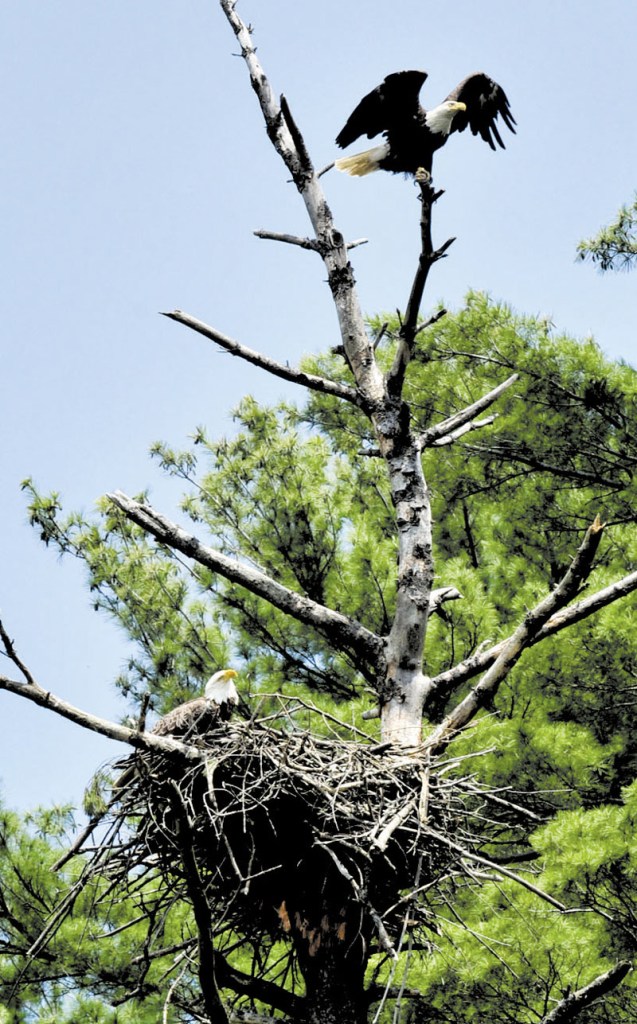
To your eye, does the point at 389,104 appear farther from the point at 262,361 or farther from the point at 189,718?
the point at 189,718

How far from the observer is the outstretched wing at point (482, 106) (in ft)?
21.5

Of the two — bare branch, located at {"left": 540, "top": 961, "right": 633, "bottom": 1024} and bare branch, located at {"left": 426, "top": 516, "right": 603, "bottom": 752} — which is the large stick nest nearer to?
bare branch, located at {"left": 426, "top": 516, "right": 603, "bottom": 752}

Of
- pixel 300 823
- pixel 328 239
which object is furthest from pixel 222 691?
pixel 328 239

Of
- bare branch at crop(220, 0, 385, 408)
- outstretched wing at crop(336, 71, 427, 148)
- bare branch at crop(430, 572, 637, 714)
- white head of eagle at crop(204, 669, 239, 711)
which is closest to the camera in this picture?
bare branch at crop(430, 572, 637, 714)

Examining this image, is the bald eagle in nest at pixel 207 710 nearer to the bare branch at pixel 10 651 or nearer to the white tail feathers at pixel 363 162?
the bare branch at pixel 10 651

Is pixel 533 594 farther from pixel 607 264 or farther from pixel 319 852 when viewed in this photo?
pixel 319 852

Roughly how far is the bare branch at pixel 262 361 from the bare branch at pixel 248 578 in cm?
99

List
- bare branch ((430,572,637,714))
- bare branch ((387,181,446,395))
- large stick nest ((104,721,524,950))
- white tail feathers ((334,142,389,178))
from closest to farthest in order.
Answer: large stick nest ((104,721,524,950)) → bare branch ((387,181,446,395)) → bare branch ((430,572,637,714)) → white tail feathers ((334,142,389,178))

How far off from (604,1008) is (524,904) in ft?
3.12

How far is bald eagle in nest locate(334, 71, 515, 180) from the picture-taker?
6.04m

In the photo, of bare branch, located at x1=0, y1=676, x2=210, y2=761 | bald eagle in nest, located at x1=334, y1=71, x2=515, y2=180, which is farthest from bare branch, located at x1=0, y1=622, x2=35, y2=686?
bald eagle in nest, located at x1=334, y1=71, x2=515, y2=180

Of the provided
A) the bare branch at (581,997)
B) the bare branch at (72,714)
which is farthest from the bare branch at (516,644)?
the bare branch at (72,714)

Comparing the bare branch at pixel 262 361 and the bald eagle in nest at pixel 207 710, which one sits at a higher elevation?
the bare branch at pixel 262 361

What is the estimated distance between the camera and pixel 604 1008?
6535 millimetres
